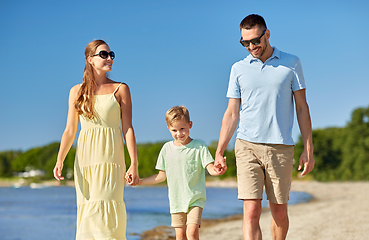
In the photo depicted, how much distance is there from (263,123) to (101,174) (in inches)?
63.2

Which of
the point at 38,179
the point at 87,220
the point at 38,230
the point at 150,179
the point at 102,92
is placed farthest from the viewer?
the point at 38,179

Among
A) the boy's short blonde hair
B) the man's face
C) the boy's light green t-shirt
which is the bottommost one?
the boy's light green t-shirt

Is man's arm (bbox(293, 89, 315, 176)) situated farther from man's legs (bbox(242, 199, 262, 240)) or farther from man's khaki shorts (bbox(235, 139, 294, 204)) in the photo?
man's legs (bbox(242, 199, 262, 240))

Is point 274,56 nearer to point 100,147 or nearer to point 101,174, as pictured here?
point 100,147

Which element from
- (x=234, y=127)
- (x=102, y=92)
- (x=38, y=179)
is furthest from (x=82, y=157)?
(x=38, y=179)

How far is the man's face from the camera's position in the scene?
4.16m

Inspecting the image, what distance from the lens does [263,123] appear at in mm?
4121

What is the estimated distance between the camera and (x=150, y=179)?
4668 millimetres

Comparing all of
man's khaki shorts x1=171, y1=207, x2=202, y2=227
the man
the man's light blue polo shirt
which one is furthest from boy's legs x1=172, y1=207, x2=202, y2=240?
the man's light blue polo shirt

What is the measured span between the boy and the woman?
416 millimetres

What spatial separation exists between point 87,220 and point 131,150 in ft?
2.50

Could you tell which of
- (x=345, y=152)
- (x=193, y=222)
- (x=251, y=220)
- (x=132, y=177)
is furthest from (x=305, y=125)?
(x=345, y=152)

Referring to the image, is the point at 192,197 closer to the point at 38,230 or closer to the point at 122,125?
the point at 122,125

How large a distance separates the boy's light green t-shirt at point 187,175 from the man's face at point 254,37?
3.62 feet
